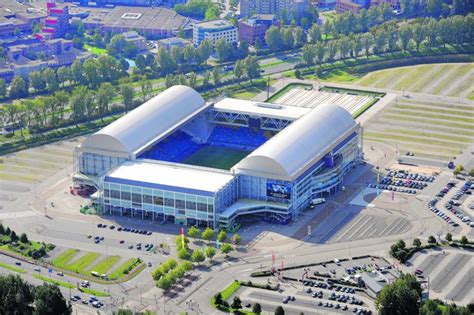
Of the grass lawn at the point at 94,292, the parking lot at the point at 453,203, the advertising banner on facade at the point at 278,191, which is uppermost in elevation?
the advertising banner on facade at the point at 278,191

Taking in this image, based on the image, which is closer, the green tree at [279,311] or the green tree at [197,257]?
the green tree at [279,311]

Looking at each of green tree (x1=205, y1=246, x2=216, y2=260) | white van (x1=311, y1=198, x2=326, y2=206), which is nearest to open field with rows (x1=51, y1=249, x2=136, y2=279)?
green tree (x1=205, y1=246, x2=216, y2=260)

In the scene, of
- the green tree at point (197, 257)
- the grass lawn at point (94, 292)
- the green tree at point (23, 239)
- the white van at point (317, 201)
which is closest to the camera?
the grass lawn at point (94, 292)

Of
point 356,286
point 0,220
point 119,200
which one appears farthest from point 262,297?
point 0,220

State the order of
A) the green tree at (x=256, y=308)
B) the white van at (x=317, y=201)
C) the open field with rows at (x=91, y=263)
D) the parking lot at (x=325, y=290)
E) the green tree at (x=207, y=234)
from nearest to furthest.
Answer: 1. the green tree at (x=256, y=308)
2. the parking lot at (x=325, y=290)
3. the open field with rows at (x=91, y=263)
4. the green tree at (x=207, y=234)
5. the white van at (x=317, y=201)

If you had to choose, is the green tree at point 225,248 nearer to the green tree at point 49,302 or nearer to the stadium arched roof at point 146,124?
the green tree at point 49,302

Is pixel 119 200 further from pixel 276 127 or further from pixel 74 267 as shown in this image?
pixel 276 127

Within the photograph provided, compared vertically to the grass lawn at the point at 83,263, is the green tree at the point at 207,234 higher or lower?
higher

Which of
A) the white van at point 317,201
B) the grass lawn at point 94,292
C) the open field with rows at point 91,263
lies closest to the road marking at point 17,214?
the open field with rows at point 91,263
